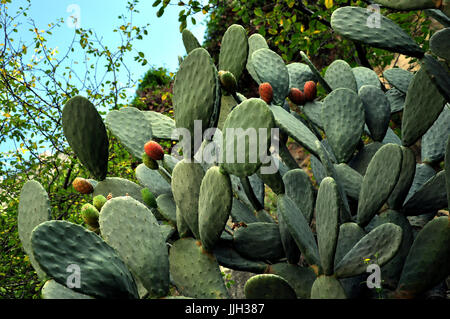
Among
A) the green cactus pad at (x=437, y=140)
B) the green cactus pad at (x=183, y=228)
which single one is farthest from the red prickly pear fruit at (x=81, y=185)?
the green cactus pad at (x=437, y=140)

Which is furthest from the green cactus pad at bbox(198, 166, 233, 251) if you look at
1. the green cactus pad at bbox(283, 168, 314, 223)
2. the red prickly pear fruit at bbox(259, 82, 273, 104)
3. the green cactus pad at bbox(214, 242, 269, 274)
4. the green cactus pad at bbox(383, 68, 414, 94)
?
the green cactus pad at bbox(383, 68, 414, 94)

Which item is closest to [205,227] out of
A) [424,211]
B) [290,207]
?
[290,207]

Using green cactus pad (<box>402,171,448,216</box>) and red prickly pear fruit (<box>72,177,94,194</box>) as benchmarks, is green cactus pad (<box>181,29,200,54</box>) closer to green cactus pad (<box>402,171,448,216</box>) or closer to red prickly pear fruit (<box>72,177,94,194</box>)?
red prickly pear fruit (<box>72,177,94,194</box>)

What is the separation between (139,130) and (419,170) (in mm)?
1248

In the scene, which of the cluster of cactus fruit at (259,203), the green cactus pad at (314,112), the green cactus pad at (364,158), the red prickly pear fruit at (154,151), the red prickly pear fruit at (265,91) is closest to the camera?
the cluster of cactus fruit at (259,203)

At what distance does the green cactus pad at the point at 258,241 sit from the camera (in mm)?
1489

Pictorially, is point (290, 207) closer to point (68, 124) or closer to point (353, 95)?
point (353, 95)

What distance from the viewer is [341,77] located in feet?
6.97

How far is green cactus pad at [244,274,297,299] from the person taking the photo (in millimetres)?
1179

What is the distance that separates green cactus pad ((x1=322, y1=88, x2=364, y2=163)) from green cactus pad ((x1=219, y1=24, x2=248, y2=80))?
39 cm

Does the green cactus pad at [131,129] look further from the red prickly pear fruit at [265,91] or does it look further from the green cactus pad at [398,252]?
the green cactus pad at [398,252]

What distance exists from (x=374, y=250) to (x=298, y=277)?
0.32m

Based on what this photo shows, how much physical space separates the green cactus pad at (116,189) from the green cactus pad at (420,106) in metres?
1.08

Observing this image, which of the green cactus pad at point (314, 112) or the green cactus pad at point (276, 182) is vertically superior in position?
the green cactus pad at point (314, 112)
